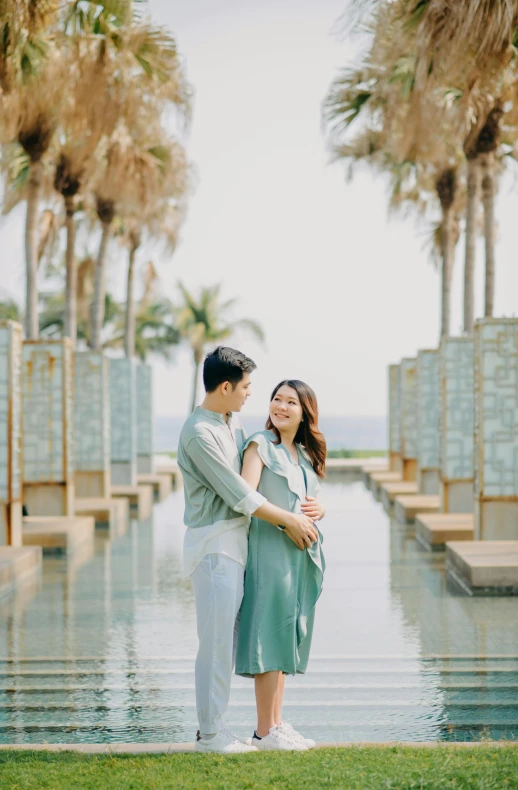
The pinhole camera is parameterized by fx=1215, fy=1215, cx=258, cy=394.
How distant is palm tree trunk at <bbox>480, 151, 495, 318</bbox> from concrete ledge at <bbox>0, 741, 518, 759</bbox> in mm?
10583

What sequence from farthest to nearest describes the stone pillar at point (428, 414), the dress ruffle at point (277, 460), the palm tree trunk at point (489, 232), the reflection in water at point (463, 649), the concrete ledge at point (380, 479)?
the concrete ledge at point (380, 479) → the stone pillar at point (428, 414) → the palm tree trunk at point (489, 232) → the reflection in water at point (463, 649) → the dress ruffle at point (277, 460)

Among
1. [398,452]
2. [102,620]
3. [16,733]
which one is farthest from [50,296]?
[16,733]

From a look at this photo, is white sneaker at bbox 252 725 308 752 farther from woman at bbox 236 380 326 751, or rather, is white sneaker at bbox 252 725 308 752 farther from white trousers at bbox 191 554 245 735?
white trousers at bbox 191 554 245 735

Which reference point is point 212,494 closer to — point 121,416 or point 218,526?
point 218,526

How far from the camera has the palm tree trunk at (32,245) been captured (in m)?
15.6

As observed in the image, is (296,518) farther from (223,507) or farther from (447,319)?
(447,319)

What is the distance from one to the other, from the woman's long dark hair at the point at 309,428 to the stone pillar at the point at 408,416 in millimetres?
17251

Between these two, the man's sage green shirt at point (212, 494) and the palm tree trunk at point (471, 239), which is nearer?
the man's sage green shirt at point (212, 494)

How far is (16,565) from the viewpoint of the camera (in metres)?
10.4

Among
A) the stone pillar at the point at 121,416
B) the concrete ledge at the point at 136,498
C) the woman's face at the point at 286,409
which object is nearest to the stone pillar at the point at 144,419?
the stone pillar at the point at 121,416

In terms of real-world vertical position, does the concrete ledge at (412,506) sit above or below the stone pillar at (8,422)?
below

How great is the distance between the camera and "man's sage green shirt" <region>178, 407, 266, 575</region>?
4.65 m

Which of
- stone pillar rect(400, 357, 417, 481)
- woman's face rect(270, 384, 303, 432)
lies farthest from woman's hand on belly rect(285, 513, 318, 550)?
stone pillar rect(400, 357, 417, 481)

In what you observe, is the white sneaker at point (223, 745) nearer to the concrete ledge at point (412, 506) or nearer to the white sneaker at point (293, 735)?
the white sneaker at point (293, 735)
